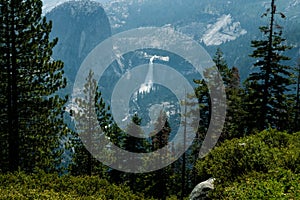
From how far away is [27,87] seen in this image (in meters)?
22.1

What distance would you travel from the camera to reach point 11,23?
21141mm

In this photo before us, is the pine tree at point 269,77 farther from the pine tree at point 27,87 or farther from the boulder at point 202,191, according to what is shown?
the boulder at point 202,191

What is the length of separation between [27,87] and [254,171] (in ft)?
54.1

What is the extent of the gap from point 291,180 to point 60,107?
18105mm

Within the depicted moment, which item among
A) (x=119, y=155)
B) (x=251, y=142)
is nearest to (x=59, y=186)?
(x=251, y=142)

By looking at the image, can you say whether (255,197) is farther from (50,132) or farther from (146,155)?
(146,155)

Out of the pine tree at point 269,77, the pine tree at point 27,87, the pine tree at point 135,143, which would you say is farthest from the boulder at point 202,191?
the pine tree at point 135,143

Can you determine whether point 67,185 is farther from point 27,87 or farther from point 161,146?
point 161,146

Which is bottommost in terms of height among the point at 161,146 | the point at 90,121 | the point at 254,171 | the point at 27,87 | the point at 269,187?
the point at 161,146

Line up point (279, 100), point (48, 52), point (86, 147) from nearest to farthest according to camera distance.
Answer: point (48, 52), point (279, 100), point (86, 147)

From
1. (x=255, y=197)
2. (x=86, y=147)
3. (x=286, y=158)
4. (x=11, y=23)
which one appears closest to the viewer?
(x=255, y=197)

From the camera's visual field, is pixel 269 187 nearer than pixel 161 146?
Yes

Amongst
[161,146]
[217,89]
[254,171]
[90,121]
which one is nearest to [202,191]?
[254,171]

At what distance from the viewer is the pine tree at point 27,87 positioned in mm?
21297
